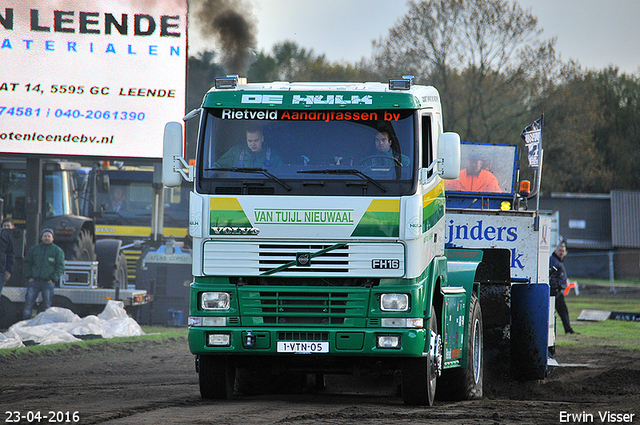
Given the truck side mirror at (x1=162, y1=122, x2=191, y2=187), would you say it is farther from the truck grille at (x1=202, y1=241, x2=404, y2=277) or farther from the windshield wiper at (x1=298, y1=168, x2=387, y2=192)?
the windshield wiper at (x1=298, y1=168, x2=387, y2=192)

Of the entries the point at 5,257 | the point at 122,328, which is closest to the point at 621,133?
the point at 122,328

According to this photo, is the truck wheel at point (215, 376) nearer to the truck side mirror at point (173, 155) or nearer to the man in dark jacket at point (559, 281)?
the truck side mirror at point (173, 155)

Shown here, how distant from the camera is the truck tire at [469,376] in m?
9.41

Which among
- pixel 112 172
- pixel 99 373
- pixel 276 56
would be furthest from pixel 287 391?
pixel 276 56

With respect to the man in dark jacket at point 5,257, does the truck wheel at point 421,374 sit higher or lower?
lower

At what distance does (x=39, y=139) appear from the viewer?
1686 cm

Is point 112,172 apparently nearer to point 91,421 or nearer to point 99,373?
point 99,373

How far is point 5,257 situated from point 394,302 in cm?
1162

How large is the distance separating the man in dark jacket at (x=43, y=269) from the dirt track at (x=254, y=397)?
2.41 metres

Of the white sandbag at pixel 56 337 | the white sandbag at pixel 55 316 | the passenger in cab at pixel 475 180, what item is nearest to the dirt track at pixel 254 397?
the white sandbag at pixel 56 337

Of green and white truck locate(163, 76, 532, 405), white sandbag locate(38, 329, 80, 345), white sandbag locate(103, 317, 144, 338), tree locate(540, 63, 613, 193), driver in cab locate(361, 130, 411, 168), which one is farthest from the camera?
tree locate(540, 63, 613, 193)

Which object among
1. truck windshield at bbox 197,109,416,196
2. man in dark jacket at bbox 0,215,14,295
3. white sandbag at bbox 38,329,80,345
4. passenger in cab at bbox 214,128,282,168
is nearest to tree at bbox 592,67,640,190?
man in dark jacket at bbox 0,215,14,295

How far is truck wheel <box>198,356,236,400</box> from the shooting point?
8336mm

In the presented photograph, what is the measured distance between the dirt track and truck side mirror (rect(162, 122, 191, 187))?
83.6 inches
